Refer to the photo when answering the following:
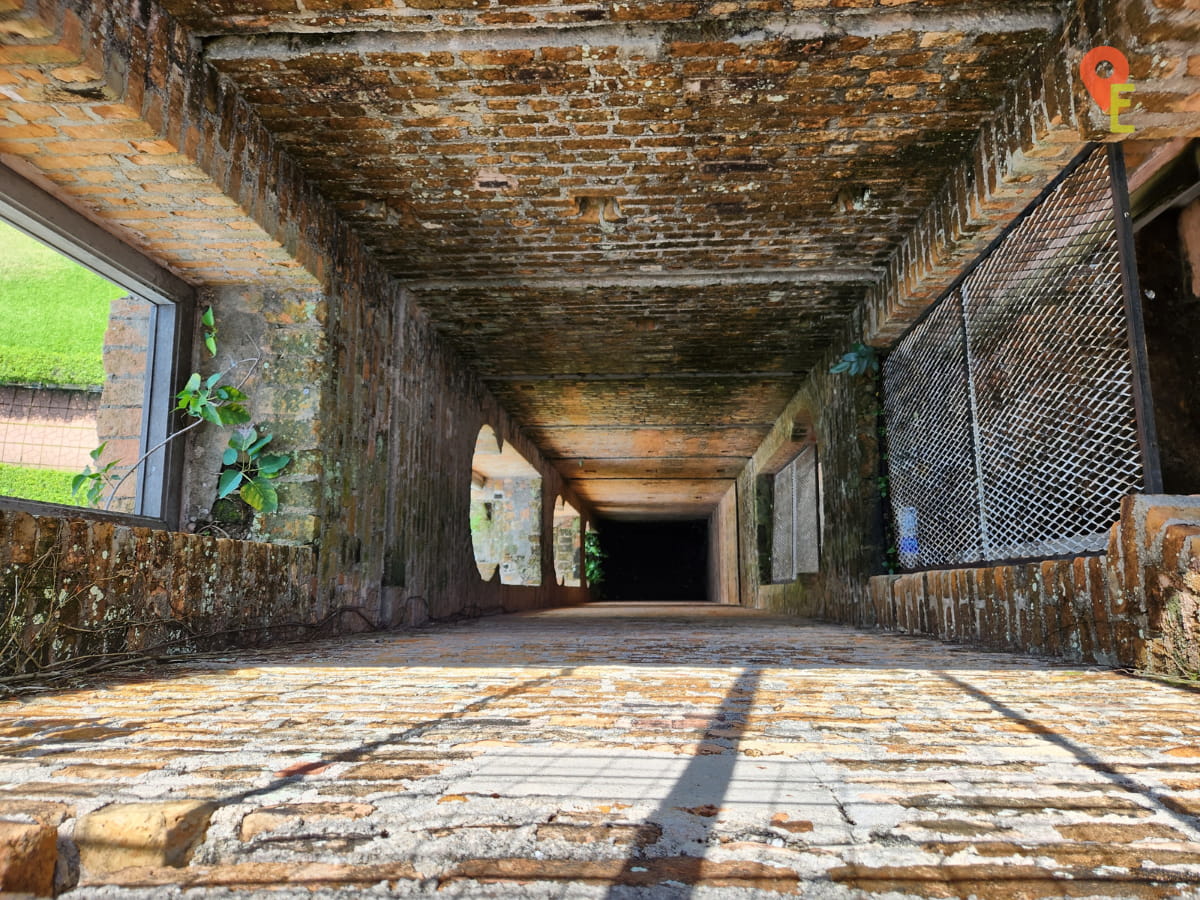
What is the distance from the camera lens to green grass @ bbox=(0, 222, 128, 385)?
8.69m

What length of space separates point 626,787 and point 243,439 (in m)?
3.76

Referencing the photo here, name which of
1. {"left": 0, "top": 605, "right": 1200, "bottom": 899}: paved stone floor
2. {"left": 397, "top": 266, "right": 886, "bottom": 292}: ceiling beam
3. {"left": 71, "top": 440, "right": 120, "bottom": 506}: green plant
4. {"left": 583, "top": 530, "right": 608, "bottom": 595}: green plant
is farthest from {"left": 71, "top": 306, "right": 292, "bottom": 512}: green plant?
{"left": 583, "top": 530, "right": 608, "bottom": 595}: green plant

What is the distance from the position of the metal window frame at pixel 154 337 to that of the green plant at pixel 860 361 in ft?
15.3

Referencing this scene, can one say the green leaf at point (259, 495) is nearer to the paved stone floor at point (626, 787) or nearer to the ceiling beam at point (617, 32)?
the paved stone floor at point (626, 787)

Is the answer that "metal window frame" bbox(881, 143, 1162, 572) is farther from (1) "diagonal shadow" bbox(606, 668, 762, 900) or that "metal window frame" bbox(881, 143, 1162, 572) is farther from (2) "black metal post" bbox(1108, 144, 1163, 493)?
(1) "diagonal shadow" bbox(606, 668, 762, 900)

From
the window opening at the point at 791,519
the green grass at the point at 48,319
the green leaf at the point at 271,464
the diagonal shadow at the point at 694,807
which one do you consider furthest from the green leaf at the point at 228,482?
the window opening at the point at 791,519

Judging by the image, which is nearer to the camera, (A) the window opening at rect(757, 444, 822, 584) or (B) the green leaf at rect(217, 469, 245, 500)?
(B) the green leaf at rect(217, 469, 245, 500)

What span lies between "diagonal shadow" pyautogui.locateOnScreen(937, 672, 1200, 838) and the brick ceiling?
264 centimetres

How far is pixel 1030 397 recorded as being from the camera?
4.37 metres

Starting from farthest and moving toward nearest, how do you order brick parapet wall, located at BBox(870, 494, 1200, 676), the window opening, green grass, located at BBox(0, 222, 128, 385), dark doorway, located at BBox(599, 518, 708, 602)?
dark doorway, located at BBox(599, 518, 708, 602)
the window opening
green grass, located at BBox(0, 222, 128, 385)
brick parapet wall, located at BBox(870, 494, 1200, 676)

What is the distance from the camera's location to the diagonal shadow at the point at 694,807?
0.97 meters

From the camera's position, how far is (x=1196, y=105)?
3191mm

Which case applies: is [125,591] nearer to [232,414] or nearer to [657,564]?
[232,414]

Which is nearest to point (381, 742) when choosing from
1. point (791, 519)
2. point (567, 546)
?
point (791, 519)
